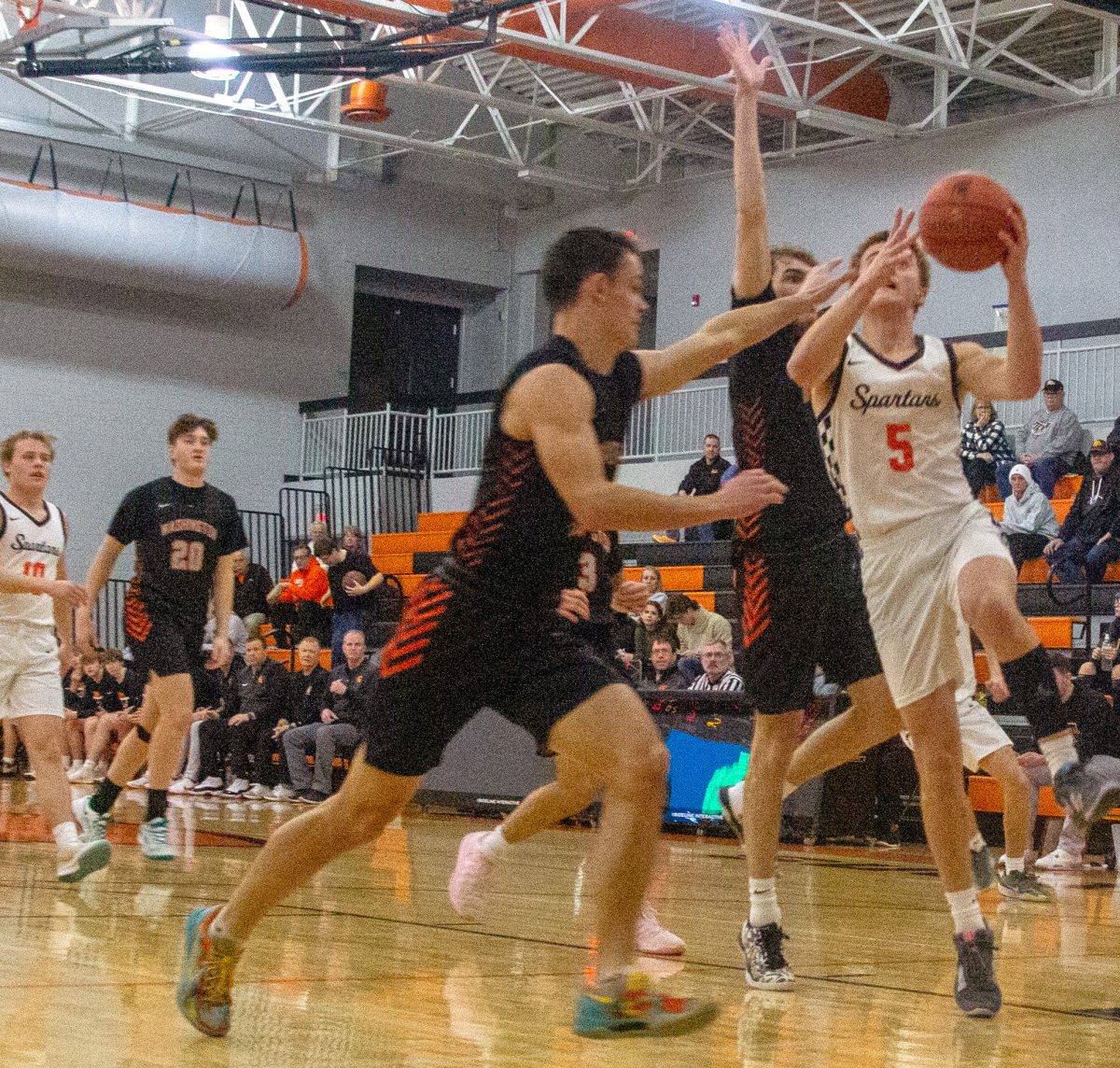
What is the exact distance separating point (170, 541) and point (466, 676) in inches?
183

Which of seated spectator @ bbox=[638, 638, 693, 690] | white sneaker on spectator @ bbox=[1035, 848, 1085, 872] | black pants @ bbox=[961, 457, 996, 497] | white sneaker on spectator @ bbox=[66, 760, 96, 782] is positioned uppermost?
black pants @ bbox=[961, 457, 996, 497]

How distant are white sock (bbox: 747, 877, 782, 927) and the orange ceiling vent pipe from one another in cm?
1574

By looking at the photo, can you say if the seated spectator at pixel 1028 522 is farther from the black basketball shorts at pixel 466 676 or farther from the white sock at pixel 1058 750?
the black basketball shorts at pixel 466 676

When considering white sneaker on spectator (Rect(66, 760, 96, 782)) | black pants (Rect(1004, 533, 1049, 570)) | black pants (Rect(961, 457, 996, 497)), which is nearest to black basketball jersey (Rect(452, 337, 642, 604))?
black pants (Rect(1004, 533, 1049, 570))

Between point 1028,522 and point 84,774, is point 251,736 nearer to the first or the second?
point 84,774

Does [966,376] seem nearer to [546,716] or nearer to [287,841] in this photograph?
[546,716]

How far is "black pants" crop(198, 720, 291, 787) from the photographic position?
568 inches

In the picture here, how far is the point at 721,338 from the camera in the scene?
3969 mm

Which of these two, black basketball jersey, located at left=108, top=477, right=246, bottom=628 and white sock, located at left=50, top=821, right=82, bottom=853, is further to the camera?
black basketball jersey, located at left=108, top=477, right=246, bottom=628

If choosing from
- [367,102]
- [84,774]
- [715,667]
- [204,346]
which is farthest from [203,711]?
[204,346]

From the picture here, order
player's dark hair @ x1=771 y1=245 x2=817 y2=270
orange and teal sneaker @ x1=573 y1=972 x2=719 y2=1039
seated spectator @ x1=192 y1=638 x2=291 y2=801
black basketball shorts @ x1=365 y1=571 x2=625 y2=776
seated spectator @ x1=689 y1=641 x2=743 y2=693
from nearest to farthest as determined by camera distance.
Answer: orange and teal sneaker @ x1=573 y1=972 x2=719 y2=1039
black basketball shorts @ x1=365 y1=571 x2=625 y2=776
player's dark hair @ x1=771 y1=245 x2=817 y2=270
seated spectator @ x1=689 y1=641 x2=743 y2=693
seated spectator @ x1=192 y1=638 x2=291 y2=801

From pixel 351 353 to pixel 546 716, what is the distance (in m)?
21.7

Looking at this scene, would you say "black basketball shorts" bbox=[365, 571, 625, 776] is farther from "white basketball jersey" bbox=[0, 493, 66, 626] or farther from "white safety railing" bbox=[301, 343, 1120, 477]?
"white safety railing" bbox=[301, 343, 1120, 477]

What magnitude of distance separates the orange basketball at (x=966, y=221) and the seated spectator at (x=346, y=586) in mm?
12835
